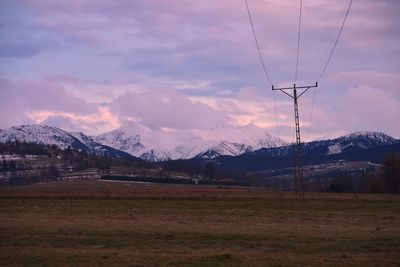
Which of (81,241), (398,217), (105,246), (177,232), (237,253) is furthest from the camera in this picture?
(398,217)

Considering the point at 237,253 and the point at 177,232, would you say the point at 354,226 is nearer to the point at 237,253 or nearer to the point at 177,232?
the point at 177,232

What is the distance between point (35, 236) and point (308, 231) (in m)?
14.4

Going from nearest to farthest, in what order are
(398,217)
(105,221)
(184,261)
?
1. (184,261)
2. (105,221)
3. (398,217)

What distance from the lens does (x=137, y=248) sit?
84.2 ft

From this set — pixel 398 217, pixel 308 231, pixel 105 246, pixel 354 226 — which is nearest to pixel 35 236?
pixel 105 246

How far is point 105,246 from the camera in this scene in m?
26.4

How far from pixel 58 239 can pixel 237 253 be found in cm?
958

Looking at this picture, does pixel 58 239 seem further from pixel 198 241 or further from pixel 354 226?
pixel 354 226

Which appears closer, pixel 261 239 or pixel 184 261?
pixel 184 261

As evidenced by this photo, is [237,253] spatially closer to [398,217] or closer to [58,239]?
[58,239]

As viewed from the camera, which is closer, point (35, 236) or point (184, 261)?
point (184, 261)

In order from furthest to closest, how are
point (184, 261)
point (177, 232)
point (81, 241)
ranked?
point (177, 232) < point (81, 241) < point (184, 261)

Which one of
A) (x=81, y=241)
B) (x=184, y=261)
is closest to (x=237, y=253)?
(x=184, y=261)

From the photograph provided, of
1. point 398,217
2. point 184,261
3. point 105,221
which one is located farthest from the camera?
point 398,217
